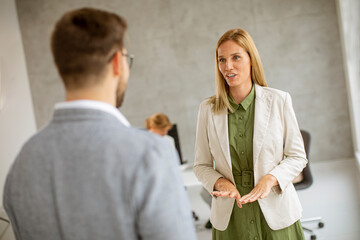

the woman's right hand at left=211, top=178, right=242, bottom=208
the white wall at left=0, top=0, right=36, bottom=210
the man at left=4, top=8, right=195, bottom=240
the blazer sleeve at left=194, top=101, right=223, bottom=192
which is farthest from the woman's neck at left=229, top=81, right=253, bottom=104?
the white wall at left=0, top=0, right=36, bottom=210

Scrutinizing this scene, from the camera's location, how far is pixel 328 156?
5863 millimetres

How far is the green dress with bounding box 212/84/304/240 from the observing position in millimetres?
1645

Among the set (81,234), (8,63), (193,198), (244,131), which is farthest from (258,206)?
(8,63)

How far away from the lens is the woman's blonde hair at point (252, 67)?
1.67m

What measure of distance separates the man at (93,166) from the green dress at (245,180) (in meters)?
0.89

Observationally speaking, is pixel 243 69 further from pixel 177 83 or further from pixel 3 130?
pixel 177 83

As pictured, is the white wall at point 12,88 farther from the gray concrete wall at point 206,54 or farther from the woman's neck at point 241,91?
the woman's neck at point 241,91

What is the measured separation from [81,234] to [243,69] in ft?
3.63

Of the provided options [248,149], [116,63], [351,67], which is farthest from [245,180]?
[351,67]

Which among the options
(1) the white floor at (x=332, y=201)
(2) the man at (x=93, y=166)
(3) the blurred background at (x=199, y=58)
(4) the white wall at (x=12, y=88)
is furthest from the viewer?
(3) the blurred background at (x=199, y=58)

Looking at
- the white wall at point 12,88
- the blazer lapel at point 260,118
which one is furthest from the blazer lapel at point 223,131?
the white wall at point 12,88

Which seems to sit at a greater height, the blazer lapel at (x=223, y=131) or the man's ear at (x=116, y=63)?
the man's ear at (x=116, y=63)

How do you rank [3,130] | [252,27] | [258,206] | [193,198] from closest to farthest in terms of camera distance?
[258,206] < [3,130] < [193,198] < [252,27]

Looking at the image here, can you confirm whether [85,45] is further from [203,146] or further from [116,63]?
[203,146]
